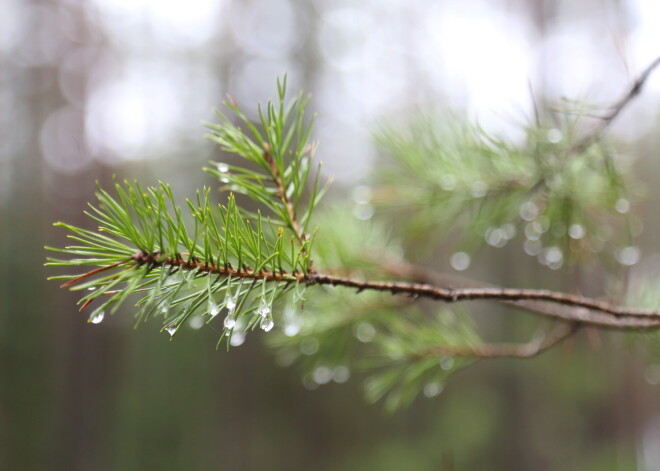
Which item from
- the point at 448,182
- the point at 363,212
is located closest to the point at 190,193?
the point at 363,212

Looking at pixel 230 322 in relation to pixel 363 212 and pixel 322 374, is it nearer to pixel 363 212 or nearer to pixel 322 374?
pixel 322 374

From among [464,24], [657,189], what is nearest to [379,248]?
[464,24]

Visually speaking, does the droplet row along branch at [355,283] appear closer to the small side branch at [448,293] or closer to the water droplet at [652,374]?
the small side branch at [448,293]

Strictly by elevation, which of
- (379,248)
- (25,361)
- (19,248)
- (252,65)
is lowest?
(25,361)

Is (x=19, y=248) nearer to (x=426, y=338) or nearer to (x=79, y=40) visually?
(x=79, y=40)

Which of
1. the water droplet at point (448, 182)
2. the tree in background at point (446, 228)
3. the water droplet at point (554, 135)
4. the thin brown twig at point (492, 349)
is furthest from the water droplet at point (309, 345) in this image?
the water droplet at point (554, 135)

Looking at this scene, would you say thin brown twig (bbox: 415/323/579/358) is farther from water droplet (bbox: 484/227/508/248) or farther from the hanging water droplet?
the hanging water droplet
